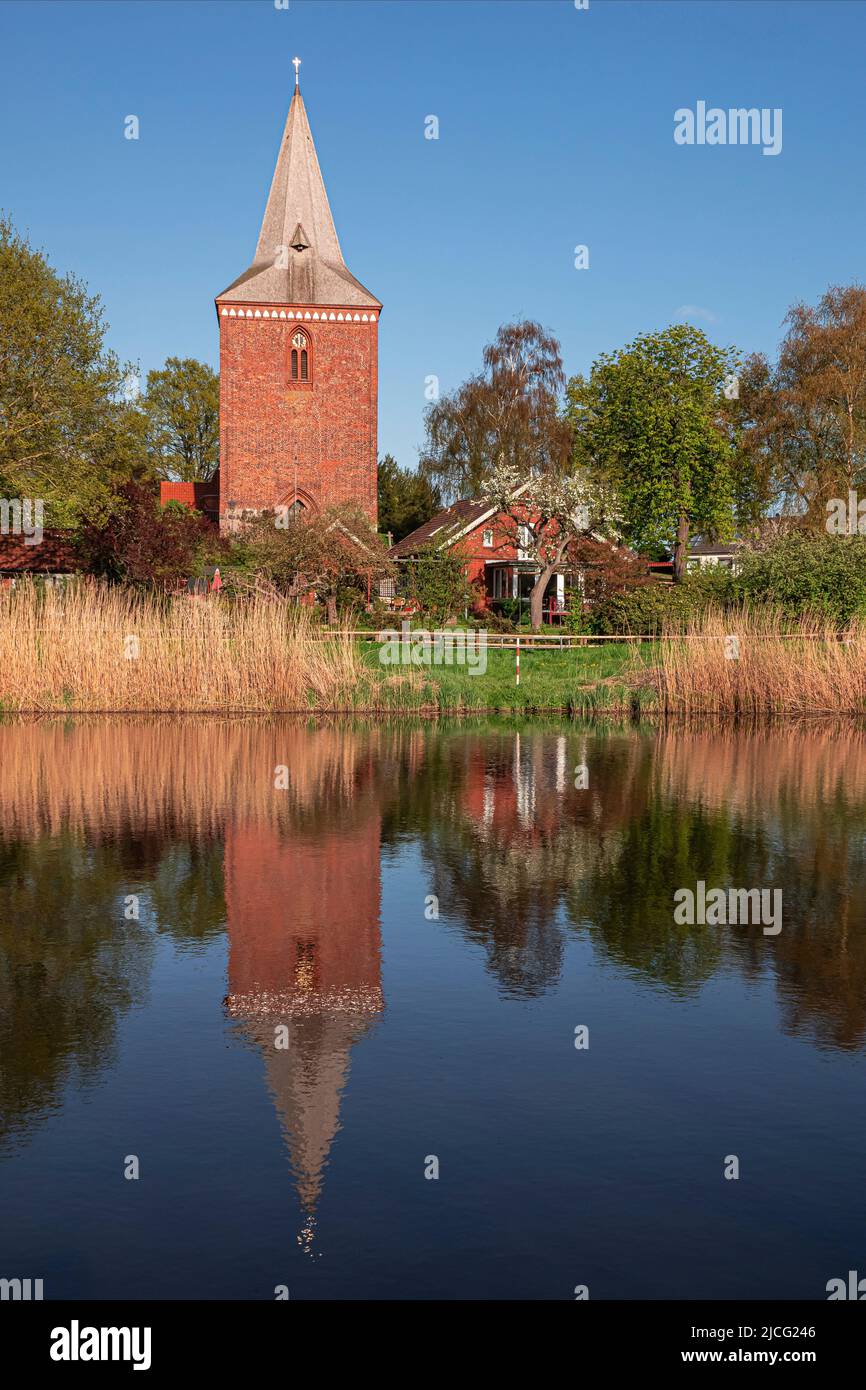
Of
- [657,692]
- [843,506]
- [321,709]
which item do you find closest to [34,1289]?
[321,709]

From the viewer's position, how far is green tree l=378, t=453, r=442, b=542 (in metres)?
76.4

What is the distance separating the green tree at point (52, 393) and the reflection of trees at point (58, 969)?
3808 centimetres

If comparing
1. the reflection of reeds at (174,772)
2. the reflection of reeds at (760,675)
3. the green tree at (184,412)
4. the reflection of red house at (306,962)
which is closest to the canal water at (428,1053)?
the reflection of red house at (306,962)

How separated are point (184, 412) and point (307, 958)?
9508cm

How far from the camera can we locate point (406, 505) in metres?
76.8

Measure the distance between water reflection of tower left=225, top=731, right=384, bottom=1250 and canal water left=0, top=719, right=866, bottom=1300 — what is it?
0.03 metres

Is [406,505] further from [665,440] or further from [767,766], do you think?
[767,766]

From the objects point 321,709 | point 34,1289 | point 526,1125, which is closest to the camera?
point 34,1289

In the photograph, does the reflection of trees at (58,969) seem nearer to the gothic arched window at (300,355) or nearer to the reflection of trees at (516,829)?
the reflection of trees at (516,829)

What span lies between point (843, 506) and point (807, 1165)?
55.2 meters

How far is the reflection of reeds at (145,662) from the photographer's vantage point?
24297mm
